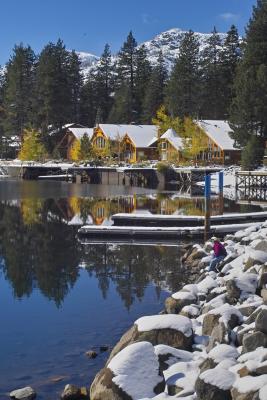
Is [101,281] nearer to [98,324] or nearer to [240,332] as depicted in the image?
[98,324]

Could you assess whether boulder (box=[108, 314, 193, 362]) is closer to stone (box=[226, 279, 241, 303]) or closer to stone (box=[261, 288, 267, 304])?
stone (box=[261, 288, 267, 304])

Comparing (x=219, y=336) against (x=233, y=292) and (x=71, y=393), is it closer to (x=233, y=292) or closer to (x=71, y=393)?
(x=233, y=292)

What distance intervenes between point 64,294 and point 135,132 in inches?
2837

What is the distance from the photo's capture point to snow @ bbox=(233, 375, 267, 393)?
873 centimetres

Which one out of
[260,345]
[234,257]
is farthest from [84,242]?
[260,345]

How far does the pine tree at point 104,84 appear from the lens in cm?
11253

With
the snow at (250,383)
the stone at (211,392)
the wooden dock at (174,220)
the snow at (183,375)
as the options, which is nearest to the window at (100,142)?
the wooden dock at (174,220)

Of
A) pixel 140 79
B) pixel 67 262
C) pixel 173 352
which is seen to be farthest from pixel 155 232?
pixel 140 79

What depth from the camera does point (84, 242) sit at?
29.3 m

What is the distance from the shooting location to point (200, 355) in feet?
37.0

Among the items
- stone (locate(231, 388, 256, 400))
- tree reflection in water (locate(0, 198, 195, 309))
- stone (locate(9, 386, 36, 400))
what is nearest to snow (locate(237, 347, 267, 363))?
stone (locate(231, 388, 256, 400))

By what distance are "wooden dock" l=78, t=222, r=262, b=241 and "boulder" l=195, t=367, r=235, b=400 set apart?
803 inches

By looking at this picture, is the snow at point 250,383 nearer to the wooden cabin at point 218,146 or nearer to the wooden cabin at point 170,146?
the wooden cabin at point 218,146

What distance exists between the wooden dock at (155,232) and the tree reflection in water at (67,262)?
1.36 meters
